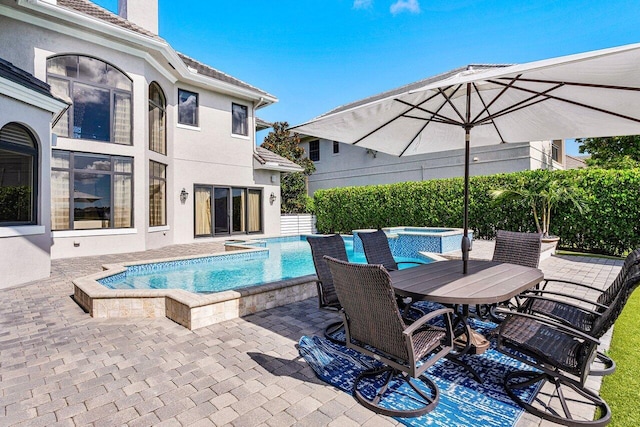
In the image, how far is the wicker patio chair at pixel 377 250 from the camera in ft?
19.0

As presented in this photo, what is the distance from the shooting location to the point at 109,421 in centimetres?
279

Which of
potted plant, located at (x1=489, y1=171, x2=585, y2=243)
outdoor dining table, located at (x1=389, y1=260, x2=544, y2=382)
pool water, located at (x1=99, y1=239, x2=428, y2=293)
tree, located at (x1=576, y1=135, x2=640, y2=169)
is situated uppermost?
tree, located at (x1=576, y1=135, x2=640, y2=169)

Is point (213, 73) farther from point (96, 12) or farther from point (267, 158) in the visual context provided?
point (96, 12)

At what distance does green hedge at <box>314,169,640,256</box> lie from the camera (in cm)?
1096

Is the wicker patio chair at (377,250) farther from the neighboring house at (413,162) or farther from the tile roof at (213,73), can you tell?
the tile roof at (213,73)

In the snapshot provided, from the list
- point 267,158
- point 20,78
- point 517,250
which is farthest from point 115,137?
point 517,250

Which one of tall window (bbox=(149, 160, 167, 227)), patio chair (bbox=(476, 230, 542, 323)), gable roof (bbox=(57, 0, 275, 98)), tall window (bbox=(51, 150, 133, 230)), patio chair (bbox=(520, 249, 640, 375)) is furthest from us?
tall window (bbox=(149, 160, 167, 227))

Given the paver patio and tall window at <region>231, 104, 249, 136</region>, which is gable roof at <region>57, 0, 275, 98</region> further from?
the paver patio

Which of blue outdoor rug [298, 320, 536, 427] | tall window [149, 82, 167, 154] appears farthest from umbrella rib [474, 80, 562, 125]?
tall window [149, 82, 167, 154]

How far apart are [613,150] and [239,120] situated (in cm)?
2206

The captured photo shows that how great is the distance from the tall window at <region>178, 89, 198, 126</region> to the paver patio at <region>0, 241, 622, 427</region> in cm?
1094

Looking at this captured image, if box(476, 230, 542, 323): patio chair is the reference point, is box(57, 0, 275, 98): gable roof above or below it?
above

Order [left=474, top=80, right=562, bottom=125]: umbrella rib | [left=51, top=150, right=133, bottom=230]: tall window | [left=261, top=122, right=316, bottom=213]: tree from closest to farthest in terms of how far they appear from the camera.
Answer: [left=474, top=80, right=562, bottom=125]: umbrella rib → [left=51, top=150, right=133, bottom=230]: tall window → [left=261, top=122, right=316, bottom=213]: tree

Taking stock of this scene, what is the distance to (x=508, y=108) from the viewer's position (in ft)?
15.3
